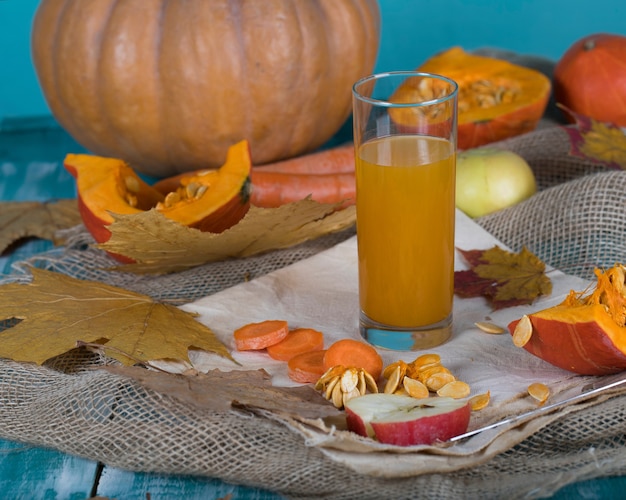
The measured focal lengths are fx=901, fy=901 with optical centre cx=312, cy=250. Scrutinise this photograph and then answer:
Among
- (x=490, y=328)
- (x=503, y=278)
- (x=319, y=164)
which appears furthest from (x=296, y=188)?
(x=490, y=328)

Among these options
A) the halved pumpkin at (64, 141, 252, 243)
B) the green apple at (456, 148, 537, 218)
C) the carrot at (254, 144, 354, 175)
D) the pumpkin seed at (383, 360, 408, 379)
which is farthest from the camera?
the carrot at (254, 144, 354, 175)

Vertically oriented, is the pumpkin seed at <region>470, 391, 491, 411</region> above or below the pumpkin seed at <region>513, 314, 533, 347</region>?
below

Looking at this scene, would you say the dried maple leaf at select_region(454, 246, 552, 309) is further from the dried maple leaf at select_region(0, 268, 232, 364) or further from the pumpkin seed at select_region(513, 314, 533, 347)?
the dried maple leaf at select_region(0, 268, 232, 364)

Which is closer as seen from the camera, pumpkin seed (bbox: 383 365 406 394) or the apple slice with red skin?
the apple slice with red skin

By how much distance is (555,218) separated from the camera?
66.1 inches

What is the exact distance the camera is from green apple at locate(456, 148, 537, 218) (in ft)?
5.90

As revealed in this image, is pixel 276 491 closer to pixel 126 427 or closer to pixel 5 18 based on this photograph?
pixel 126 427

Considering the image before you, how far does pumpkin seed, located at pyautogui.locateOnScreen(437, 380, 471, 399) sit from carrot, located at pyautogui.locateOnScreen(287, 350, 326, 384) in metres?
0.17

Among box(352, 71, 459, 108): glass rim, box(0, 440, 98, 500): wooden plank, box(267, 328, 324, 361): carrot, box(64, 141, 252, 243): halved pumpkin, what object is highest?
box(352, 71, 459, 108): glass rim

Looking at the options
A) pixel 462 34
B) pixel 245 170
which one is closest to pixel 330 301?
pixel 245 170

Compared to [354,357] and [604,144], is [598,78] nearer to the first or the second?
[604,144]

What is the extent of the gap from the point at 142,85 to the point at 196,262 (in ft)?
1.56

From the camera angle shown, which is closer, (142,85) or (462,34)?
(142,85)

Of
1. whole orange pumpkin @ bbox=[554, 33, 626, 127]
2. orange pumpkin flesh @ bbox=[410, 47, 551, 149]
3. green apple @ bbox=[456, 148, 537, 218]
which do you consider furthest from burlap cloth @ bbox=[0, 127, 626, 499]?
whole orange pumpkin @ bbox=[554, 33, 626, 127]
